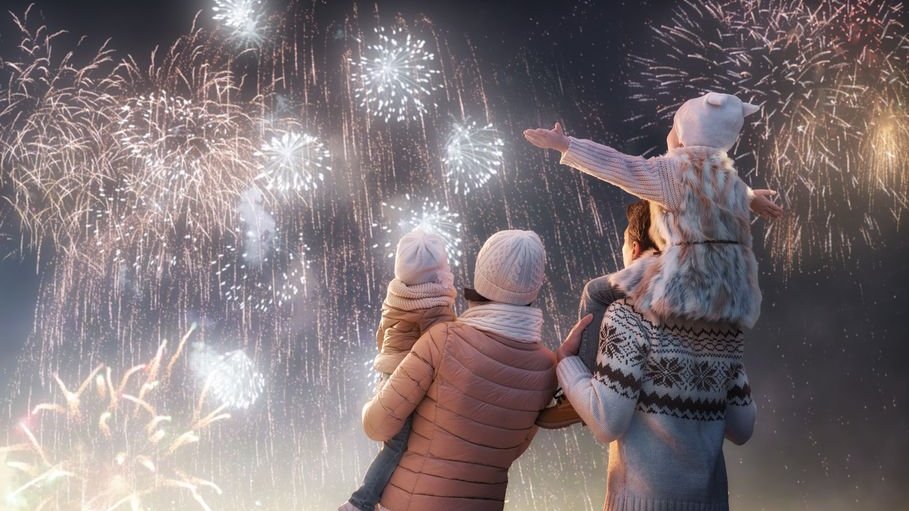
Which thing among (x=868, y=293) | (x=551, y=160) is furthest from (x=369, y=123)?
(x=868, y=293)

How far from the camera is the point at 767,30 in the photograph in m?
9.25

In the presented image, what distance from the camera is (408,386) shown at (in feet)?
9.73

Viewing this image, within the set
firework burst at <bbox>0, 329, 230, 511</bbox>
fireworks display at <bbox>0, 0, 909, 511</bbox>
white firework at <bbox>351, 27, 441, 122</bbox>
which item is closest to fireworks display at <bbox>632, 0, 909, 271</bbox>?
fireworks display at <bbox>0, 0, 909, 511</bbox>

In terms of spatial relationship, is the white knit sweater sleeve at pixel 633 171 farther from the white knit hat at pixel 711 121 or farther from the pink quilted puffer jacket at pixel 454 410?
the pink quilted puffer jacket at pixel 454 410

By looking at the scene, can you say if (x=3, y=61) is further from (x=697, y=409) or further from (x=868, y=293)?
(x=868, y=293)

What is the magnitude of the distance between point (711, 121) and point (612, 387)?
45.8 inches

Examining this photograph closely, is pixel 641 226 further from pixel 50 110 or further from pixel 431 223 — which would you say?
pixel 50 110

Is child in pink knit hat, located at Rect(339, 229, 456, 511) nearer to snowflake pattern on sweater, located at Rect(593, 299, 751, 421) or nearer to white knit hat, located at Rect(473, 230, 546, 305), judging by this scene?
white knit hat, located at Rect(473, 230, 546, 305)

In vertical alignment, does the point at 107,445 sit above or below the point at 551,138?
below

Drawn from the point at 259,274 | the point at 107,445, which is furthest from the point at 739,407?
the point at 107,445

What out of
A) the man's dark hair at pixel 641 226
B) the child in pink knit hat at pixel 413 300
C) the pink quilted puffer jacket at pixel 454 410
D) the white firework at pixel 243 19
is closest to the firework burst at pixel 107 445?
the white firework at pixel 243 19

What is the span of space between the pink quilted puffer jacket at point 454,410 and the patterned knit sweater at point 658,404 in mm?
241

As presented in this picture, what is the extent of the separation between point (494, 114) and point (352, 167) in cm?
233

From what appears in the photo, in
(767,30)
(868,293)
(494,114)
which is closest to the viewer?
(767,30)
